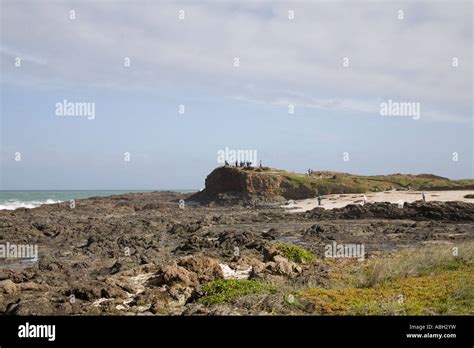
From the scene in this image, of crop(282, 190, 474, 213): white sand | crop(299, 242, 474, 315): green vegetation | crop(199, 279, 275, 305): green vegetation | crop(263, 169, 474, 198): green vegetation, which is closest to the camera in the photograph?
crop(299, 242, 474, 315): green vegetation

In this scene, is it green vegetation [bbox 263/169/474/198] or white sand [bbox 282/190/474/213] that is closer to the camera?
white sand [bbox 282/190/474/213]

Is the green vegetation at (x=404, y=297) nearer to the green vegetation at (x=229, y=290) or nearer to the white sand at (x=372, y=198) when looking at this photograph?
the green vegetation at (x=229, y=290)

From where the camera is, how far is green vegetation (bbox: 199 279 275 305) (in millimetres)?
11781

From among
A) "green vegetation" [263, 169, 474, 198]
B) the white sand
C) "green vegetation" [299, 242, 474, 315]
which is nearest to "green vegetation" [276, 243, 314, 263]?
"green vegetation" [299, 242, 474, 315]

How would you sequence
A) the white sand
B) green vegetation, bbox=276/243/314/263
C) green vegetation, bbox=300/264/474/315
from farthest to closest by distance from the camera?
the white sand → green vegetation, bbox=276/243/314/263 → green vegetation, bbox=300/264/474/315

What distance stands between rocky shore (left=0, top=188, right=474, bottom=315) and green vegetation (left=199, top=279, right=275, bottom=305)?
0.03 meters

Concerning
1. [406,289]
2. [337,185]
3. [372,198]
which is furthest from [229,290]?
[337,185]

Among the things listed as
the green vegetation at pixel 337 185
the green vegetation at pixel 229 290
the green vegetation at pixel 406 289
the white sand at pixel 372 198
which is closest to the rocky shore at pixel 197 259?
the green vegetation at pixel 229 290

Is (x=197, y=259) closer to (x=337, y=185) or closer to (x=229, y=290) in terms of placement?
(x=229, y=290)

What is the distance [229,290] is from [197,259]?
3847 mm

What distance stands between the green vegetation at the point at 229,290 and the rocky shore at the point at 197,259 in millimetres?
29

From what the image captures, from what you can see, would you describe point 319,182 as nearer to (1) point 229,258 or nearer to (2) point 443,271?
(1) point 229,258

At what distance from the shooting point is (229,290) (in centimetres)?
1252

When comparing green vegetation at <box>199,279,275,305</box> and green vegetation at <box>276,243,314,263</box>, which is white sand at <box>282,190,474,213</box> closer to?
green vegetation at <box>276,243,314,263</box>
